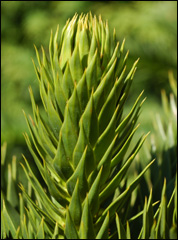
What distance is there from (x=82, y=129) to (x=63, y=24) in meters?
4.48

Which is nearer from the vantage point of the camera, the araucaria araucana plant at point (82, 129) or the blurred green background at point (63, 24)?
the araucaria araucana plant at point (82, 129)

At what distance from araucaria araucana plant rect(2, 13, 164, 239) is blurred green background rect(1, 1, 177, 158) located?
3.69 m

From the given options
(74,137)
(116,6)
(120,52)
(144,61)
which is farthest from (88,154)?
(116,6)

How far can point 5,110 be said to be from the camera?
4406 millimetres

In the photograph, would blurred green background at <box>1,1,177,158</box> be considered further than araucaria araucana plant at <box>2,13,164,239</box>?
Yes

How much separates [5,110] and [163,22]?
227cm

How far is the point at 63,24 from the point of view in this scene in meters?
4.69

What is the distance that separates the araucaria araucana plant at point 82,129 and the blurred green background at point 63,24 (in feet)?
12.1

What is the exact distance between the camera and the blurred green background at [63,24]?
14.3 ft

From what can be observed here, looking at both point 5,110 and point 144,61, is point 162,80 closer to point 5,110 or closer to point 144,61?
point 144,61

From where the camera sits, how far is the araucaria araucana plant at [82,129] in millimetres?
412

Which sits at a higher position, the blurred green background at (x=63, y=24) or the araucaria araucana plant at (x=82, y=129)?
the blurred green background at (x=63, y=24)

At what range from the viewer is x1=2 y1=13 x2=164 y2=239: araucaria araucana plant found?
0.41 metres

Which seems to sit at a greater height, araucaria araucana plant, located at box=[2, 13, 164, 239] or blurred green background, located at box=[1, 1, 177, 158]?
blurred green background, located at box=[1, 1, 177, 158]
